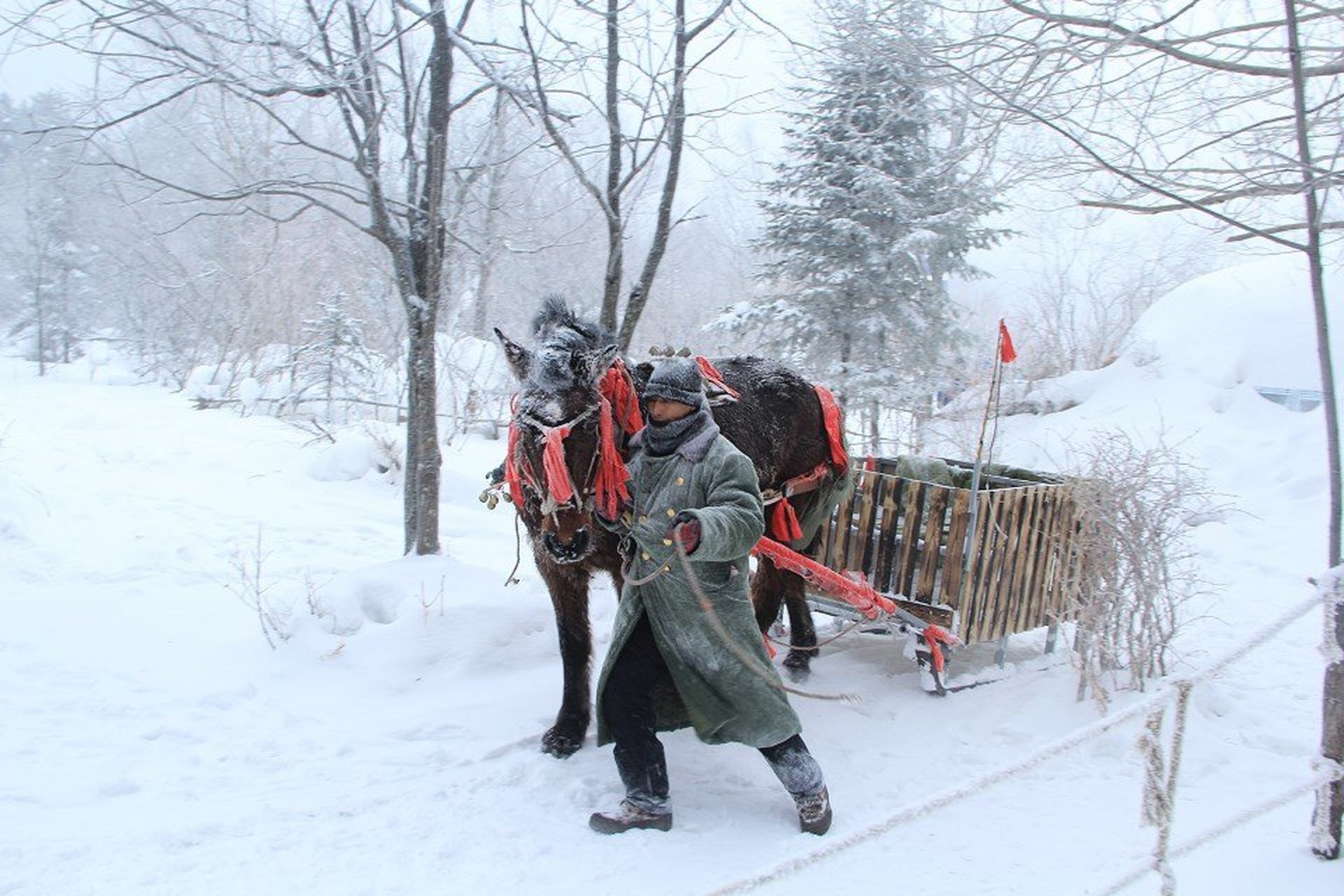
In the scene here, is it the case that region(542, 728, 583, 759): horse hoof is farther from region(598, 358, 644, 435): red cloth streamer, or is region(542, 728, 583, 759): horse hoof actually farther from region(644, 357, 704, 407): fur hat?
region(644, 357, 704, 407): fur hat

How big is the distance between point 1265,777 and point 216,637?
5411 mm

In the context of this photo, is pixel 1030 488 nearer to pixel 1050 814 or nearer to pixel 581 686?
pixel 1050 814

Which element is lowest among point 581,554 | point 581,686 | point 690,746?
point 690,746

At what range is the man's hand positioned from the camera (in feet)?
9.77

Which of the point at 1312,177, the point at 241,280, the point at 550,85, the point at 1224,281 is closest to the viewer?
the point at 1312,177

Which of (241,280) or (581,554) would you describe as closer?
(581,554)

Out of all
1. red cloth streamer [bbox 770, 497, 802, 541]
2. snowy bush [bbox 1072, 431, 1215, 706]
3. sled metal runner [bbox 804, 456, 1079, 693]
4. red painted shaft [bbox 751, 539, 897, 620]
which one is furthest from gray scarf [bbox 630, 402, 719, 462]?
snowy bush [bbox 1072, 431, 1215, 706]

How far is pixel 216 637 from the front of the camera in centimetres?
503

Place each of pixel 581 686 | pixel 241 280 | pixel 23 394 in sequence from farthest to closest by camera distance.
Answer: pixel 241 280 → pixel 23 394 → pixel 581 686

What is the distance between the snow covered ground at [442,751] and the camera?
302 centimetres

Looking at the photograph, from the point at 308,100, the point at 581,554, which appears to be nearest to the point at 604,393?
the point at 581,554

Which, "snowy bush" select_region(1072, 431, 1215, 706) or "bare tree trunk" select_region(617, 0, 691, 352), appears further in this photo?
"bare tree trunk" select_region(617, 0, 691, 352)

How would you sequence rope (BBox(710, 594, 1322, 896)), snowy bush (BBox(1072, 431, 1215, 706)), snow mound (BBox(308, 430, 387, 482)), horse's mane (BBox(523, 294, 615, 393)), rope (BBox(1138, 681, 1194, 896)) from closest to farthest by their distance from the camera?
rope (BBox(710, 594, 1322, 896)), rope (BBox(1138, 681, 1194, 896)), horse's mane (BBox(523, 294, 615, 393)), snowy bush (BBox(1072, 431, 1215, 706)), snow mound (BBox(308, 430, 387, 482))

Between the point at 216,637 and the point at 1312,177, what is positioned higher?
the point at 1312,177
